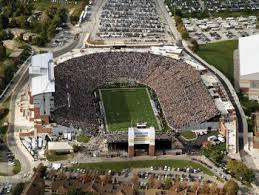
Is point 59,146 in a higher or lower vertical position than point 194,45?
lower

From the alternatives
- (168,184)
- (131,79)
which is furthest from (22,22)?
(168,184)

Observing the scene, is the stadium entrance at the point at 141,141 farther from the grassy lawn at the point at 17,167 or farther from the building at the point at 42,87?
the grassy lawn at the point at 17,167

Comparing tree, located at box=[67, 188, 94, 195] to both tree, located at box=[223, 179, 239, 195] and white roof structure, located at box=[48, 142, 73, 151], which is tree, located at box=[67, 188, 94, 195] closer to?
white roof structure, located at box=[48, 142, 73, 151]

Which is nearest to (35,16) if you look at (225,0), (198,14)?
(198,14)

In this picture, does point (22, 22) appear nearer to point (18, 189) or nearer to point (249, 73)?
point (249, 73)

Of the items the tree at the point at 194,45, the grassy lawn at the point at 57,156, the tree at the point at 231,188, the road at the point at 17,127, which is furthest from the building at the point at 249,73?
the grassy lawn at the point at 57,156

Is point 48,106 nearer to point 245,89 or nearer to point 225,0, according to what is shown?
point 245,89
